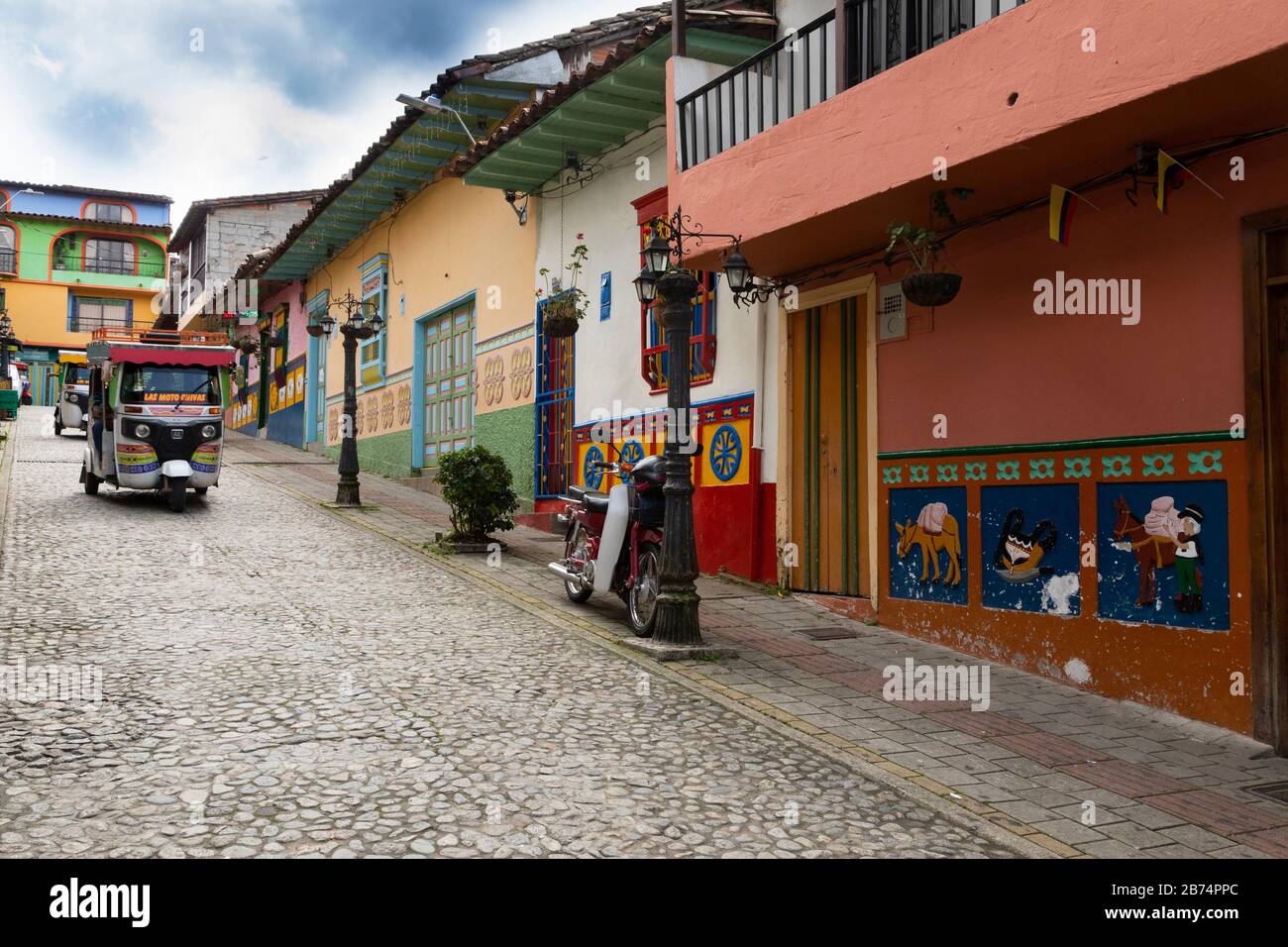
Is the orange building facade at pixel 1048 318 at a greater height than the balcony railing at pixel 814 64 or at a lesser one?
lesser

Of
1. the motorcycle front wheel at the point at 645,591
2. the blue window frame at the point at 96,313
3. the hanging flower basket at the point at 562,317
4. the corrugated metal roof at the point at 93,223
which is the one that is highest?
the corrugated metal roof at the point at 93,223

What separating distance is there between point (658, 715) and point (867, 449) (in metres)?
3.75

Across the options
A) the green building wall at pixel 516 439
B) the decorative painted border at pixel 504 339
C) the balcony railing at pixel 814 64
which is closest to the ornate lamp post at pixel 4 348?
the decorative painted border at pixel 504 339

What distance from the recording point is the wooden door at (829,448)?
9055 millimetres

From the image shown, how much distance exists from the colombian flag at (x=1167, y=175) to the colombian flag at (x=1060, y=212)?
572 millimetres

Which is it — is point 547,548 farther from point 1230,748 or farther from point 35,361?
point 35,361

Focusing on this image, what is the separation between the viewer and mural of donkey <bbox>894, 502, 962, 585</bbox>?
7.85 meters

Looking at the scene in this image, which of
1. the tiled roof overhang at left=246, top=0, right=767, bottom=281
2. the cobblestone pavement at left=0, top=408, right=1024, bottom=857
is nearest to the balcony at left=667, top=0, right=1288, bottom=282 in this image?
the tiled roof overhang at left=246, top=0, right=767, bottom=281

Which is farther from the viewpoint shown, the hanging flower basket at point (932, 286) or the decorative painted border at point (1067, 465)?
the hanging flower basket at point (932, 286)

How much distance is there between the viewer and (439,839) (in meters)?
3.95

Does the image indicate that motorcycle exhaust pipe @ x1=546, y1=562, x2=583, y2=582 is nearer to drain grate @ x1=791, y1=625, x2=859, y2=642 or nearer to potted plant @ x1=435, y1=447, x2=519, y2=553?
drain grate @ x1=791, y1=625, x2=859, y2=642

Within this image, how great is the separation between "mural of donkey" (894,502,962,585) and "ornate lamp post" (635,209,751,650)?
1860 millimetres

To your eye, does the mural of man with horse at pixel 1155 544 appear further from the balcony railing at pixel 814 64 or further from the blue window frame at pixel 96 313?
the blue window frame at pixel 96 313

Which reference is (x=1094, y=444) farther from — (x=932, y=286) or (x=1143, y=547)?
(x=932, y=286)
